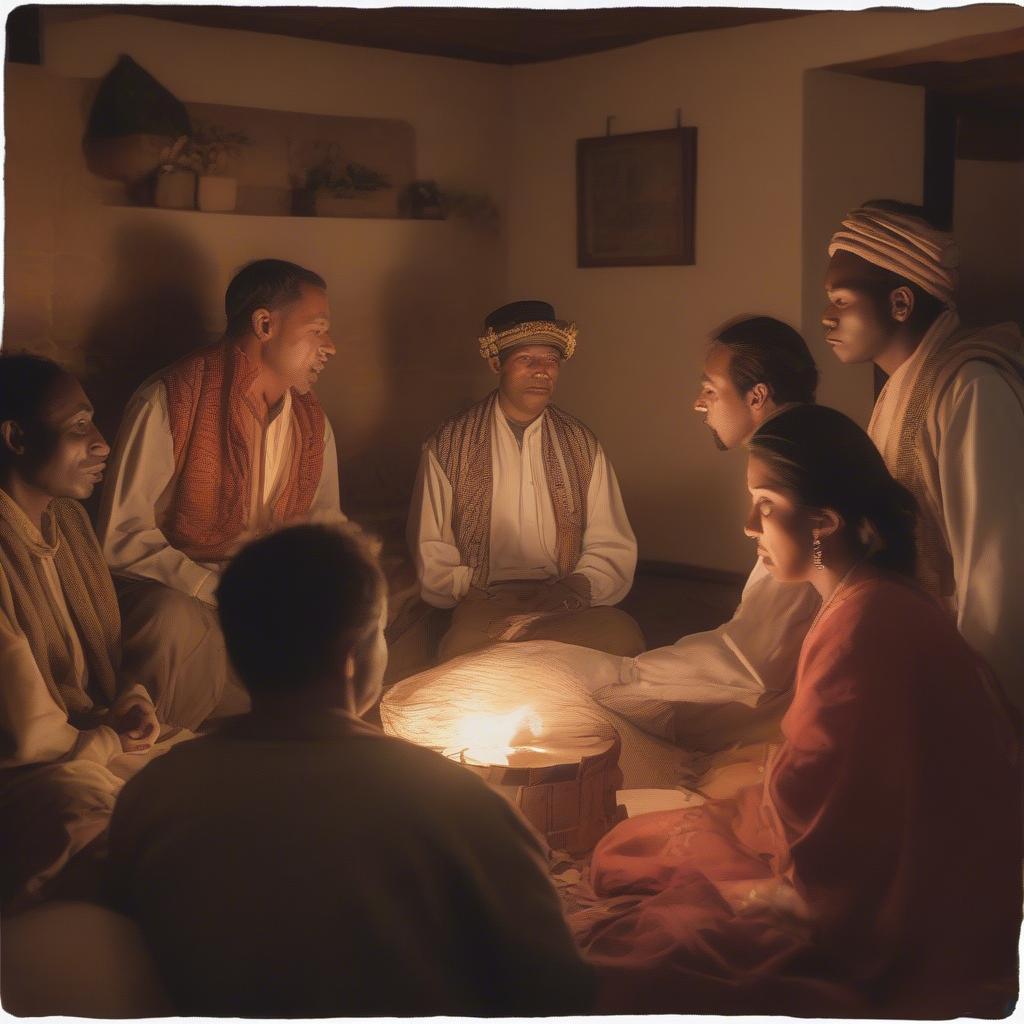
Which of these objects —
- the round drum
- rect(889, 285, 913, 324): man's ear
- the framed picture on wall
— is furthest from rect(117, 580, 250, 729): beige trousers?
rect(889, 285, 913, 324): man's ear

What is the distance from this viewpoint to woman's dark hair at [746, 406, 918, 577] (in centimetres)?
369

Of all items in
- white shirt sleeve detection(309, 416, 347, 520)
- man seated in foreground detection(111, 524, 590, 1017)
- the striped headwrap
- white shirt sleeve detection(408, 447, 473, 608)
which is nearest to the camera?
man seated in foreground detection(111, 524, 590, 1017)

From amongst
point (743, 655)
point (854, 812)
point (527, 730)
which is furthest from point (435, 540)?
point (854, 812)

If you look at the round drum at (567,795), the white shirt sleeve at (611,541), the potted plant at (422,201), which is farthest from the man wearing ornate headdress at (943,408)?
the potted plant at (422,201)

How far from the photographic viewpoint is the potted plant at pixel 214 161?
13.3 ft

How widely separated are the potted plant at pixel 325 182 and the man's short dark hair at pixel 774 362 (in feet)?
3.69

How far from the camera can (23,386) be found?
12.7 ft

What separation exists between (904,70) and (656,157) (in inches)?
28.3

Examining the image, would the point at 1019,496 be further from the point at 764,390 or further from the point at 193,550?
the point at 193,550

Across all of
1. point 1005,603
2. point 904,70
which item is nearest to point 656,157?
point 904,70

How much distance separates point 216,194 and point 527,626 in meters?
1.46

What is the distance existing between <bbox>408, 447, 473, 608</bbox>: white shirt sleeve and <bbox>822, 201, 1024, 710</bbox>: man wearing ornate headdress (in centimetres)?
117

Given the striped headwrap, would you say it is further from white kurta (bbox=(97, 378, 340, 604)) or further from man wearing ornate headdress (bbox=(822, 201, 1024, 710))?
white kurta (bbox=(97, 378, 340, 604))

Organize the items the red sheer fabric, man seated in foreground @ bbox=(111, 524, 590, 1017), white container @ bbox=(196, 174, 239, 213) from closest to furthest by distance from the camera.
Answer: man seated in foreground @ bbox=(111, 524, 590, 1017) < the red sheer fabric < white container @ bbox=(196, 174, 239, 213)
